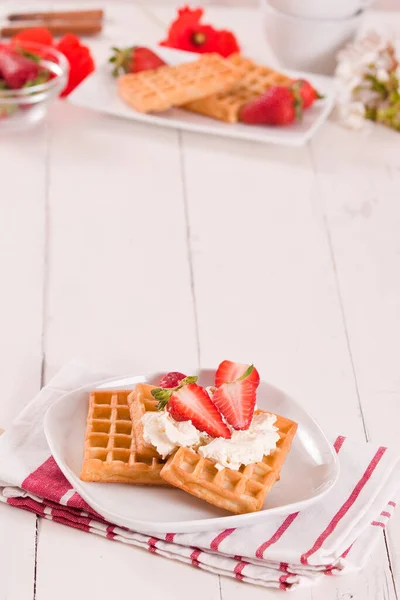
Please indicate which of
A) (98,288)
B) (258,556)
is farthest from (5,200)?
(258,556)

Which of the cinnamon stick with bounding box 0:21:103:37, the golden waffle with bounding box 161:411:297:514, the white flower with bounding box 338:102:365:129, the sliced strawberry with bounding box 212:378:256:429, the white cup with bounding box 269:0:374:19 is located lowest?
the cinnamon stick with bounding box 0:21:103:37

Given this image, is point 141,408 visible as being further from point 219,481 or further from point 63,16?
point 63,16

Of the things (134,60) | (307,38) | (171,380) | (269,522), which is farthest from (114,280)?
(307,38)

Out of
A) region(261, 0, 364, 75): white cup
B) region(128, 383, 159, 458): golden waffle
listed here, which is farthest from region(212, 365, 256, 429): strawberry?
region(261, 0, 364, 75): white cup

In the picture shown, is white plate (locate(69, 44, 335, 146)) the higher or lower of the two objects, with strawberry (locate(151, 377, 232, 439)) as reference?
lower

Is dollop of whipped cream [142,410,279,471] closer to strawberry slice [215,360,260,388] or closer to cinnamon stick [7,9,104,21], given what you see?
strawberry slice [215,360,260,388]

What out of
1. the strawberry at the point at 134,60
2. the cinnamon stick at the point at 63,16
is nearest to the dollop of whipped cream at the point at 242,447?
the strawberry at the point at 134,60
